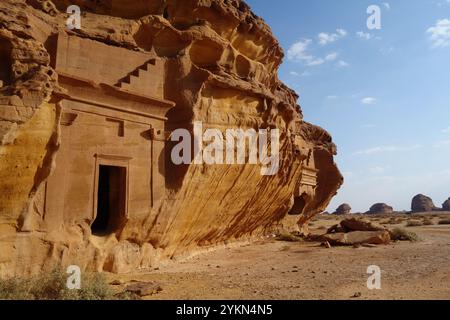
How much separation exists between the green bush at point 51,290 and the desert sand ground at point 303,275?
1.06 m

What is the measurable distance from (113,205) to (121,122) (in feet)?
6.70

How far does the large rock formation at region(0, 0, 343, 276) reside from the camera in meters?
6.88

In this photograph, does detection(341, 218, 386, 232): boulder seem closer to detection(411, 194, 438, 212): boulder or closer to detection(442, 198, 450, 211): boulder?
detection(411, 194, 438, 212): boulder

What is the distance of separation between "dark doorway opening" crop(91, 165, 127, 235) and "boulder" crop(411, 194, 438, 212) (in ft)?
300

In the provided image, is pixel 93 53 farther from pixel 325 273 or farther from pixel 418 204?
pixel 418 204

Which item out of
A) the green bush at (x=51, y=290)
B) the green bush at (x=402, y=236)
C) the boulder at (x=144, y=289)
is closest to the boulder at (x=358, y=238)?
the green bush at (x=402, y=236)

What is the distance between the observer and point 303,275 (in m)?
9.12

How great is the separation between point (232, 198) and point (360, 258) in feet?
15.4

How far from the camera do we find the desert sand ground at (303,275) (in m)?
7.04

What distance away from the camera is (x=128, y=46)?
9984mm

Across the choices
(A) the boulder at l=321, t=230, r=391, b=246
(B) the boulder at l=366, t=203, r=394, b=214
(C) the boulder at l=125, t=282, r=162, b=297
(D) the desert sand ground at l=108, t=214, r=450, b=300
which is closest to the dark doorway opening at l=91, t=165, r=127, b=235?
(D) the desert sand ground at l=108, t=214, r=450, b=300

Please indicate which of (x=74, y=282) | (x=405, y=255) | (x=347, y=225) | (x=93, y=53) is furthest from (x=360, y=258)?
(x=93, y=53)

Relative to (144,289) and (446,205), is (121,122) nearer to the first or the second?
(144,289)

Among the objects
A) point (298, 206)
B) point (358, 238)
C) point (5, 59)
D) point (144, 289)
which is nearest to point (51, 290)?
point (144, 289)
